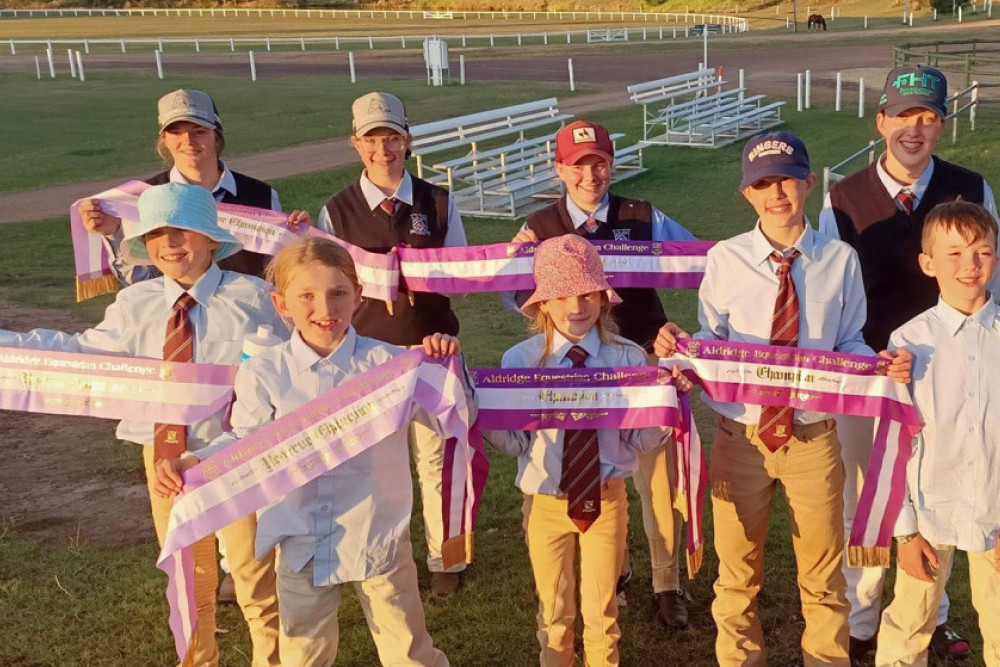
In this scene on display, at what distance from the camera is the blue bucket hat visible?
4.10m

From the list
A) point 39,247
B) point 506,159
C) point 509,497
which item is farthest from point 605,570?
point 506,159

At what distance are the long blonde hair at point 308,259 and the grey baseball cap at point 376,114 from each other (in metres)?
1.42

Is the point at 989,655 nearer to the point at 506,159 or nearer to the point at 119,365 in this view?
the point at 119,365

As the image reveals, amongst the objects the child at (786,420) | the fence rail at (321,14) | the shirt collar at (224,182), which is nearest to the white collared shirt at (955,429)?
the child at (786,420)

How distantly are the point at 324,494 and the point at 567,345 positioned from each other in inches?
45.4

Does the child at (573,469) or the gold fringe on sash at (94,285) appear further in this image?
the gold fringe on sash at (94,285)

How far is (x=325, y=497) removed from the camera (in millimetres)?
3914

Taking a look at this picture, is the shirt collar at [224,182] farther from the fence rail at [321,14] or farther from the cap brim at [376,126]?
the fence rail at [321,14]

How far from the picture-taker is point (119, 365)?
429 cm

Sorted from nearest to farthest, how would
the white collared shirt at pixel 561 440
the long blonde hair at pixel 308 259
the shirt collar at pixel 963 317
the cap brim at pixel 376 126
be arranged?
the long blonde hair at pixel 308 259 → the shirt collar at pixel 963 317 → the white collared shirt at pixel 561 440 → the cap brim at pixel 376 126

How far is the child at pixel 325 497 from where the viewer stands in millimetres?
3812

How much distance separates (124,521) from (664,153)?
1686 cm

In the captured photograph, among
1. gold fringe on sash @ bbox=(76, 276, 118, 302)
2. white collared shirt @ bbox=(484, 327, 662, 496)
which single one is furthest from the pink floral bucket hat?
gold fringe on sash @ bbox=(76, 276, 118, 302)

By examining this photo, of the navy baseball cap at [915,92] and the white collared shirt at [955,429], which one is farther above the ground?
the navy baseball cap at [915,92]
